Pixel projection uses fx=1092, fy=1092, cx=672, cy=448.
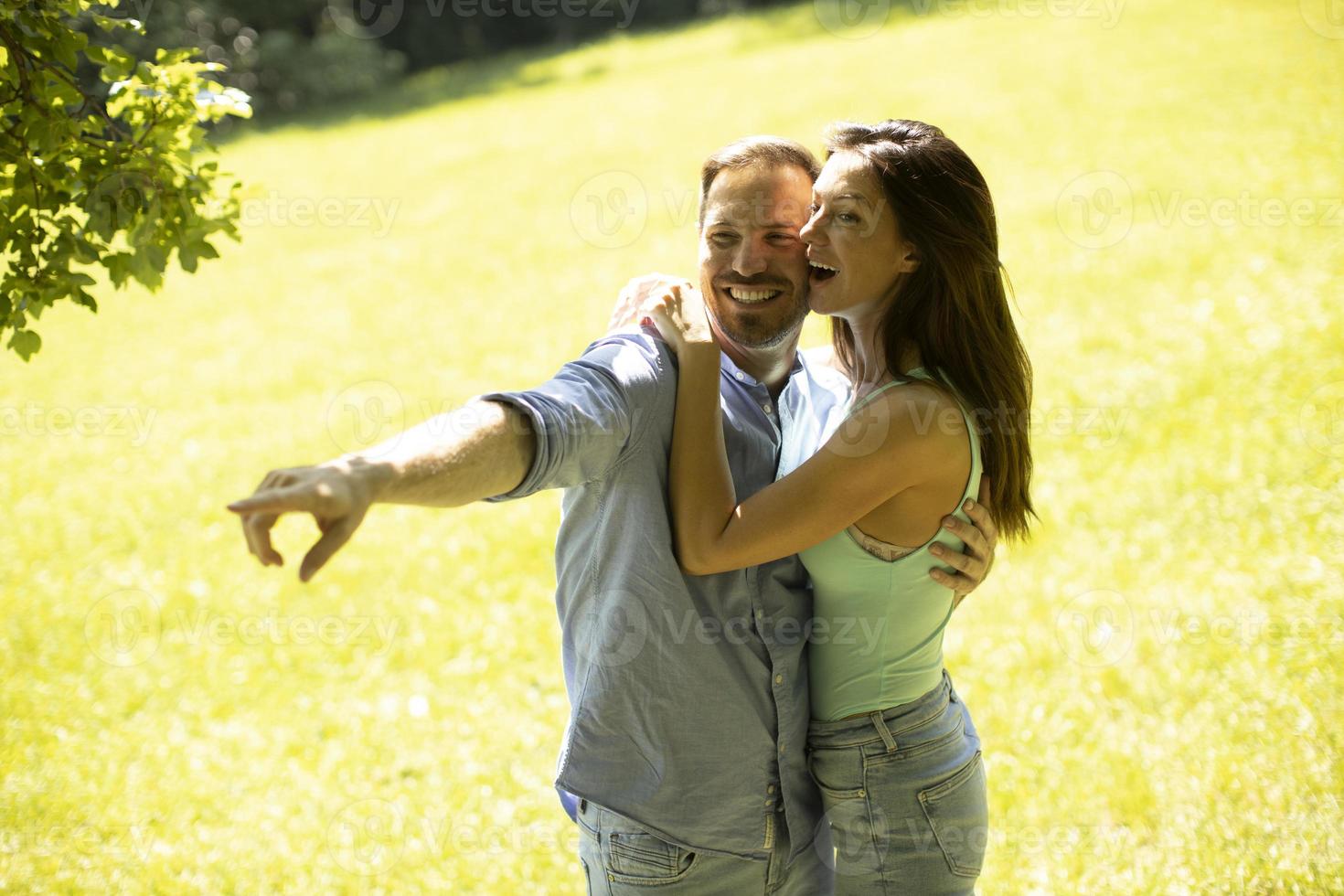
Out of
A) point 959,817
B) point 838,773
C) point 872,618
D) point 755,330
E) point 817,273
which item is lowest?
point 959,817

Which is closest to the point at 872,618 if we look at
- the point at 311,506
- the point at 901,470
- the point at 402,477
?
the point at 901,470

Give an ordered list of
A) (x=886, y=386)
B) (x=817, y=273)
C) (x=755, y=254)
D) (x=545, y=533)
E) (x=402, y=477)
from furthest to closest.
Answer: (x=545, y=533), (x=817, y=273), (x=755, y=254), (x=886, y=386), (x=402, y=477)

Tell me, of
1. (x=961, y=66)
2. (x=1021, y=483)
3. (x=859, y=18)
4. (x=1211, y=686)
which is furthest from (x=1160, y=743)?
(x=859, y=18)

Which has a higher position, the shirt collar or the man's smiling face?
the man's smiling face

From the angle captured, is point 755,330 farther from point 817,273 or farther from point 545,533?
point 545,533

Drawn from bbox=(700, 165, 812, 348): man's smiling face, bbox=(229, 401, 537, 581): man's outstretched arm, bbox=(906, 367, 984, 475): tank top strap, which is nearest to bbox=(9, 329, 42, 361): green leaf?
bbox=(229, 401, 537, 581): man's outstretched arm

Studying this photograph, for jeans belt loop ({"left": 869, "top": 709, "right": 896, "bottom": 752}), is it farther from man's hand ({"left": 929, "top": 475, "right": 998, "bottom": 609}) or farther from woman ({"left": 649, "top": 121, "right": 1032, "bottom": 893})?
man's hand ({"left": 929, "top": 475, "right": 998, "bottom": 609})

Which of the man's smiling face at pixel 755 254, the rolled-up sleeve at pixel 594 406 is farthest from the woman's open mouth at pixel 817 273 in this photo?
the rolled-up sleeve at pixel 594 406

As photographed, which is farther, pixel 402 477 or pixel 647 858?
pixel 647 858

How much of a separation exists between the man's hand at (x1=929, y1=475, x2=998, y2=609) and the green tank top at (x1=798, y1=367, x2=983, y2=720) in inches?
0.9

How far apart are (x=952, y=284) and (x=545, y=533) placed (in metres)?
5.63

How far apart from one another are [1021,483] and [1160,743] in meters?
3.18

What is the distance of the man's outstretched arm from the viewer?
171 cm

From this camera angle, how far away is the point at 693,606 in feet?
8.90
